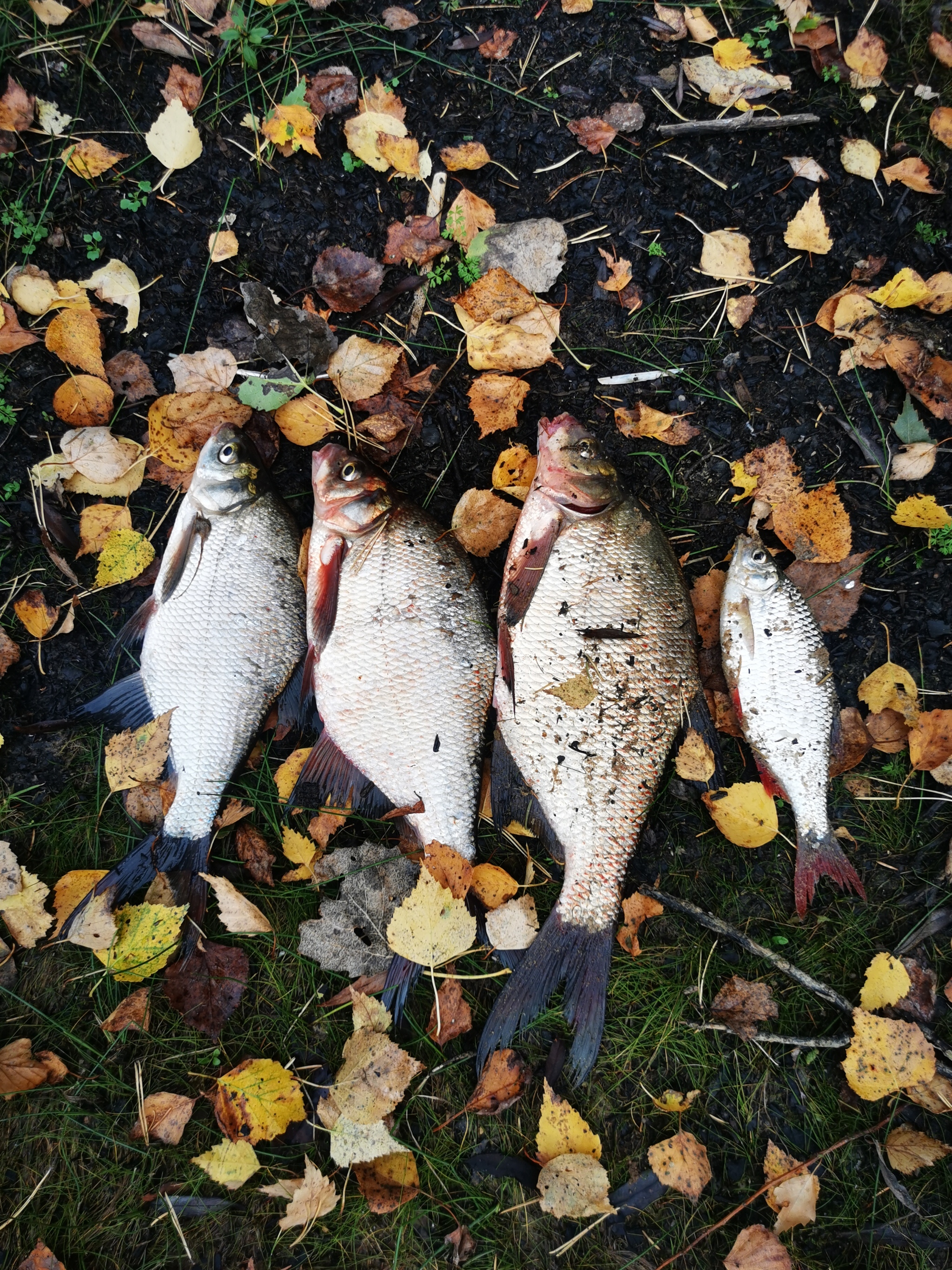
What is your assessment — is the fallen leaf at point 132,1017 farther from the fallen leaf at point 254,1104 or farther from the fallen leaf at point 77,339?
the fallen leaf at point 77,339

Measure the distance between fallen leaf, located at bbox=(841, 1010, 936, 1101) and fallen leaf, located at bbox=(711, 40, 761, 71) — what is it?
368 centimetres

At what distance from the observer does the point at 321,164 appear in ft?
9.06

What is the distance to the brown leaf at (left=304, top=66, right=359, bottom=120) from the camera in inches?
107

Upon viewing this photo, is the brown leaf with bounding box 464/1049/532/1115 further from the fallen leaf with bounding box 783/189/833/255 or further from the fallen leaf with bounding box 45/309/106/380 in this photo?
the fallen leaf with bounding box 783/189/833/255

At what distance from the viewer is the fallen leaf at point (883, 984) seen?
271 centimetres

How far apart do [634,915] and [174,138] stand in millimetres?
3452

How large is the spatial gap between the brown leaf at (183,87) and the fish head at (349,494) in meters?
1.48

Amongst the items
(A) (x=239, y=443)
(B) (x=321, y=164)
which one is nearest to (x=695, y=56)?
(B) (x=321, y=164)

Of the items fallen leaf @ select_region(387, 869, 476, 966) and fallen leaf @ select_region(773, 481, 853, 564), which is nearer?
fallen leaf @ select_region(387, 869, 476, 966)

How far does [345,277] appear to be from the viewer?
2742 mm

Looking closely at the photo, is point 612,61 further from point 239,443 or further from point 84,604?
point 84,604

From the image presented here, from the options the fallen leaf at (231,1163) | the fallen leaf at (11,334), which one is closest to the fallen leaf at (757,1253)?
the fallen leaf at (231,1163)

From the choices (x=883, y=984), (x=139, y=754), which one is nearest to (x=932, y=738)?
(x=883, y=984)

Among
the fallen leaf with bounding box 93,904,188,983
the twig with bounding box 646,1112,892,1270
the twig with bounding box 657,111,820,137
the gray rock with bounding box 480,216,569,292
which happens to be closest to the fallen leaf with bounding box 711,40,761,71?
the twig with bounding box 657,111,820,137
